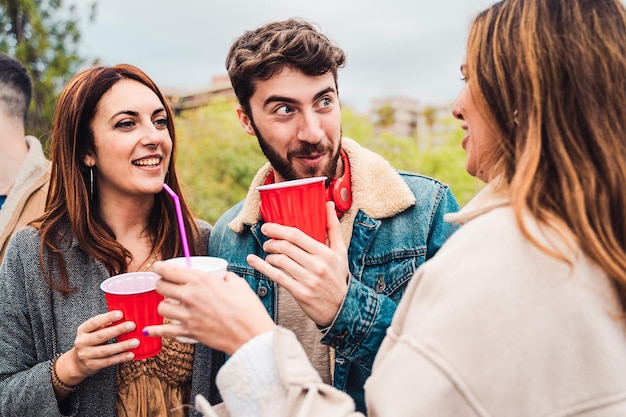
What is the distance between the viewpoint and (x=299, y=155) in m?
2.47

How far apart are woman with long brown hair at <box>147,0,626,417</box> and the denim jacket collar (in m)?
0.88

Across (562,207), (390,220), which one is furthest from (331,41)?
(562,207)

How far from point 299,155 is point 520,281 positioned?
1.53m

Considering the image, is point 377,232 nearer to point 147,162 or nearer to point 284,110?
point 284,110

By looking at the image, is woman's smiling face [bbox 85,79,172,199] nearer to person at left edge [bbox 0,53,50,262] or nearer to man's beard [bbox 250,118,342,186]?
man's beard [bbox 250,118,342,186]

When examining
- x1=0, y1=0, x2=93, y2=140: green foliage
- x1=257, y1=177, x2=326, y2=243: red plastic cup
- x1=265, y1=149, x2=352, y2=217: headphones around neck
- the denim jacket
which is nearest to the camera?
x1=257, y1=177, x2=326, y2=243: red plastic cup

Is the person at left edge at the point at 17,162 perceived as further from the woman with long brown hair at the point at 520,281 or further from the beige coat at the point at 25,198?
the woman with long brown hair at the point at 520,281

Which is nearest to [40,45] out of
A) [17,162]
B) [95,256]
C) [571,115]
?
[17,162]

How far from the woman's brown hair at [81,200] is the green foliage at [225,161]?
888 centimetres

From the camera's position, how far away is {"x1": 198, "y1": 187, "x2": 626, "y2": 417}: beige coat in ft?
3.56

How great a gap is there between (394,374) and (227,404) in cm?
48

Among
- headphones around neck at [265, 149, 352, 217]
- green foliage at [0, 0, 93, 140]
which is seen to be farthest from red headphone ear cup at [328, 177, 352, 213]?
green foliage at [0, 0, 93, 140]

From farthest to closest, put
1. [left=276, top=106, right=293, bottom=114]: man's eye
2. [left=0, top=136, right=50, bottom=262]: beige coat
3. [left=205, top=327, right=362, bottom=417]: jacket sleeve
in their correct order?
[left=0, top=136, right=50, bottom=262]: beige coat → [left=276, top=106, right=293, bottom=114]: man's eye → [left=205, top=327, right=362, bottom=417]: jacket sleeve

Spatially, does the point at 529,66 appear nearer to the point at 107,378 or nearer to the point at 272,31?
the point at 272,31
